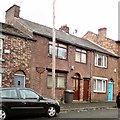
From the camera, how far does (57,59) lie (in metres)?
27.5

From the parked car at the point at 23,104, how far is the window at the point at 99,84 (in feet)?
53.2

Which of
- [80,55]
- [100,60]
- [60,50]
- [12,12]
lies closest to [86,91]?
[80,55]

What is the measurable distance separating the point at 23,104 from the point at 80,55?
52.9 feet

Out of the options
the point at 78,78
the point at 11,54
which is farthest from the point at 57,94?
the point at 11,54

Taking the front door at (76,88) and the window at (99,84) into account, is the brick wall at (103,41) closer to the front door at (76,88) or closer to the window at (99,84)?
the window at (99,84)

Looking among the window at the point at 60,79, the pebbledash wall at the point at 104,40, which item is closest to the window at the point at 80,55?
the window at the point at 60,79

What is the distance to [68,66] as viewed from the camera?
93.9 feet

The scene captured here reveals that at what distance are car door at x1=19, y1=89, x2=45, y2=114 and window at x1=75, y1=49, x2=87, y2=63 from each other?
14497mm

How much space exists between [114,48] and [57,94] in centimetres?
1276

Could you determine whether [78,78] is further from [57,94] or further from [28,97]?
[28,97]

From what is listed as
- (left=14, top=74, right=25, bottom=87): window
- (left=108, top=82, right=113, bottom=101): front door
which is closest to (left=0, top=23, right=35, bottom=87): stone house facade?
(left=14, top=74, right=25, bottom=87): window

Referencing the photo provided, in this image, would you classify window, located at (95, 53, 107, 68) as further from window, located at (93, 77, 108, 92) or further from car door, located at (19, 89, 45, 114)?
car door, located at (19, 89, 45, 114)

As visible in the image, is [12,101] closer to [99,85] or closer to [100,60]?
[99,85]

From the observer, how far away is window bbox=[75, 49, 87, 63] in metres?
29.9
